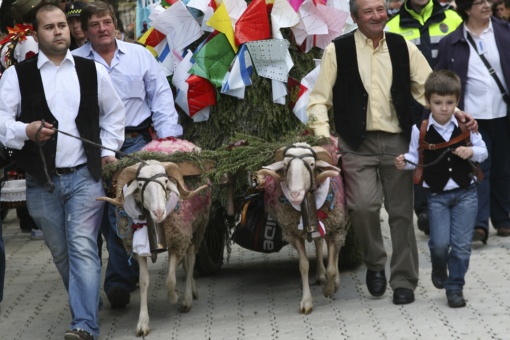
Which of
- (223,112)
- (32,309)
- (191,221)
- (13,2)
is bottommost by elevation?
(32,309)

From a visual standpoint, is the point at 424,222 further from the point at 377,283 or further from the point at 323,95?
the point at 323,95

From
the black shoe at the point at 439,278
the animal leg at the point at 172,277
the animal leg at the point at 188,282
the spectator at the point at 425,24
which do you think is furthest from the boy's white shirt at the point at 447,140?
the spectator at the point at 425,24

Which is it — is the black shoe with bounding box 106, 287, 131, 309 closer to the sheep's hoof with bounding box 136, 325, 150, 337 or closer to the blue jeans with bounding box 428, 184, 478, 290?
the sheep's hoof with bounding box 136, 325, 150, 337

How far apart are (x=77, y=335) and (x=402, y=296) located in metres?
2.29

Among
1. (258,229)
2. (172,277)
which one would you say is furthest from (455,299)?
(172,277)

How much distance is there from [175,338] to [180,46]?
2522 millimetres

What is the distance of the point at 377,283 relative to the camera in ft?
27.1

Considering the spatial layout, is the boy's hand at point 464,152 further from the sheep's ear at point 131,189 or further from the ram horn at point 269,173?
the sheep's ear at point 131,189

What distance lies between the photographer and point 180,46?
9.02 meters

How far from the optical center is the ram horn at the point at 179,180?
7684 mm

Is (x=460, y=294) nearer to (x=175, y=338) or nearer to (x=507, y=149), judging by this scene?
(x=175, y=338)

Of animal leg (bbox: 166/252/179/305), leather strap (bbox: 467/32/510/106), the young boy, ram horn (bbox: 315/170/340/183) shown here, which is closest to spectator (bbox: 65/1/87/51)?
animal leg (bbox: 166/252/179/305)

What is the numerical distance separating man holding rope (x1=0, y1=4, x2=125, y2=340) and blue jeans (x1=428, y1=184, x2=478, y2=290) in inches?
88.8

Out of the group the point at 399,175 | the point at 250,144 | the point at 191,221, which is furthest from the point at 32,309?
the point at 399,175
